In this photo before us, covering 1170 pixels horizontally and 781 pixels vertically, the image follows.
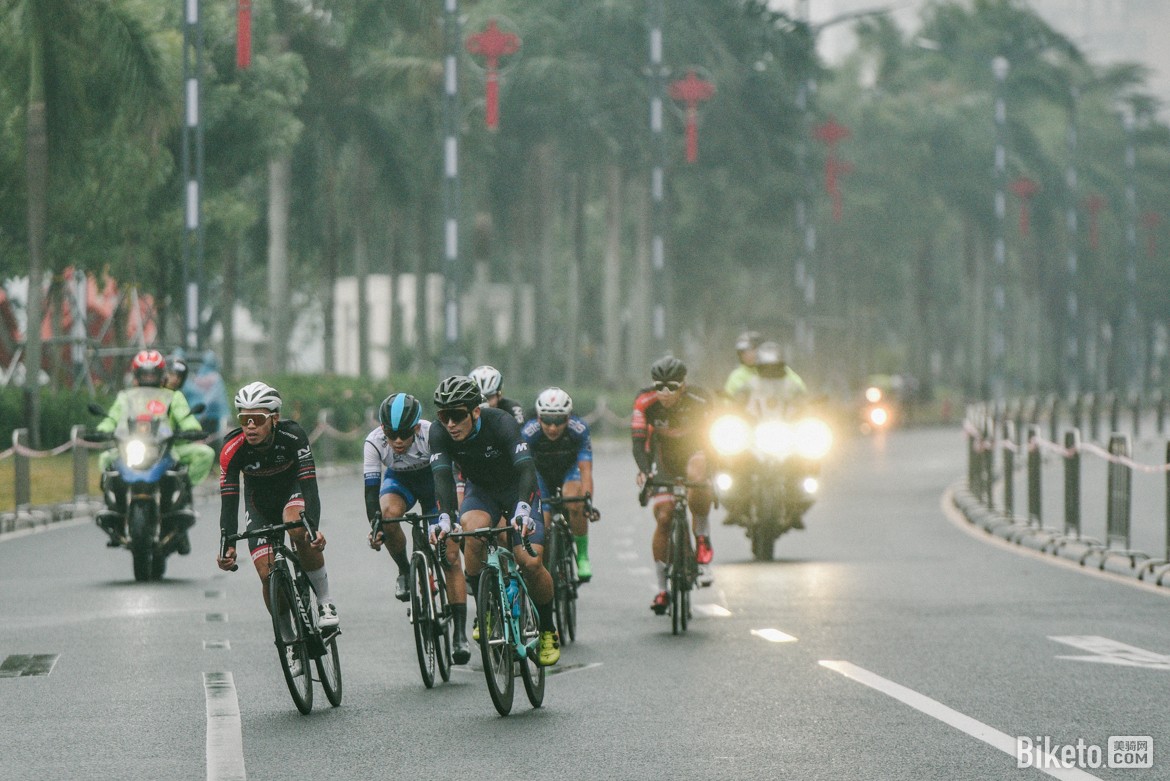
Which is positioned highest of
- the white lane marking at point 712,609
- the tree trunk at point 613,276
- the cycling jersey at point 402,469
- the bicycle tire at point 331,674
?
the tree trunk at point 613,276

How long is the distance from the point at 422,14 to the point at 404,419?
37967mm

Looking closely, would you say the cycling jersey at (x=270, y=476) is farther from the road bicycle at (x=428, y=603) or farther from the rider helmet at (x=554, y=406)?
the rider helmet at (x=554, y=406)

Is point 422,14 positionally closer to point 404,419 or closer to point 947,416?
point 947,416

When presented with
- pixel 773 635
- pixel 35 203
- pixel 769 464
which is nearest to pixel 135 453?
pixel 769 464

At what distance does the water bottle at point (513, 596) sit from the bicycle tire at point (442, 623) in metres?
0.93

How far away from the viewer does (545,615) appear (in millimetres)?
11547

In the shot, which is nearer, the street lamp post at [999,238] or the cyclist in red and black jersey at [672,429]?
the cyclist in red and black jersey at [672,429]

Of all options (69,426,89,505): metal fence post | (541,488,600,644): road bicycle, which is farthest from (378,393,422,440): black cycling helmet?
(69,426,89,505): metal fence post

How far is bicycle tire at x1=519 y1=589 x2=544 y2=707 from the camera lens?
1089 centimetres

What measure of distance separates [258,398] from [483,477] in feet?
4.34

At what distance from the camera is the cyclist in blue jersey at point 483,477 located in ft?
36.9

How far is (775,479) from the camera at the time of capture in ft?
67.9

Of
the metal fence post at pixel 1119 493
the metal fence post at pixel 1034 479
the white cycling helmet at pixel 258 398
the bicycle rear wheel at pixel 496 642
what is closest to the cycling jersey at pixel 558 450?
the white cycling helmet at pixel 258 398

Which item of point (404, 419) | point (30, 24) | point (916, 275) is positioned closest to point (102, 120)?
point (30, 24)
